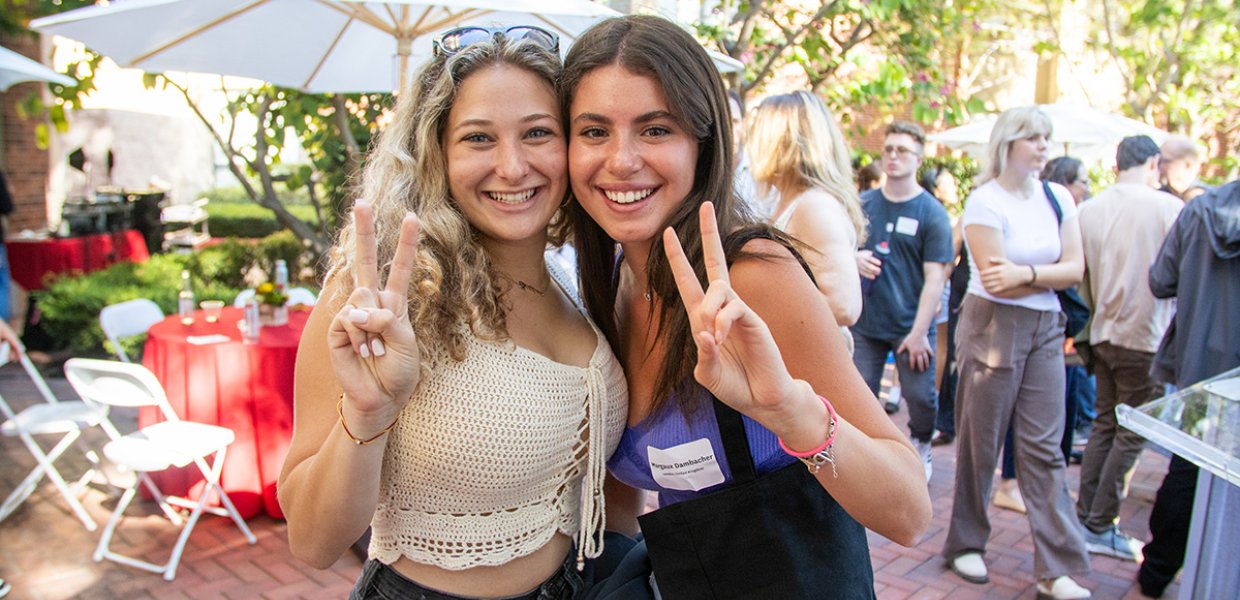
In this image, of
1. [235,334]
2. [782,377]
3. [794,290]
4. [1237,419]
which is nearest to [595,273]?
[794,290]

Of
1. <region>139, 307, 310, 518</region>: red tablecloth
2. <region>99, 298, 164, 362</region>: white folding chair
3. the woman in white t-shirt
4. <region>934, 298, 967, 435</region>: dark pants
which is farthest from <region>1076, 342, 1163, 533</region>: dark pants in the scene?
<region>99, 298, 164, 362</region>: white folding chair

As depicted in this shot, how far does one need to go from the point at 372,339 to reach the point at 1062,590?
368 centimetres

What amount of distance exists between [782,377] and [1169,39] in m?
17.0

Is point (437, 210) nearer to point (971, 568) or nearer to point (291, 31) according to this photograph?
point (971, 568)

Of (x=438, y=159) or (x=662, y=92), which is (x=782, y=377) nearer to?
(x=662, y=92)

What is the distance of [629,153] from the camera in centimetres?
166

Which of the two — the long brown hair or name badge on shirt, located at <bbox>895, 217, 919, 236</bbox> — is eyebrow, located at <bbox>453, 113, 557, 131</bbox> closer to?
the long brown hair

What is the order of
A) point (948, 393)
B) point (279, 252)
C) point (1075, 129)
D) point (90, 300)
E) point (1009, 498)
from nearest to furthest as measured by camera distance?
point (1009, 498) < point (948, 393) < point (90, 300) < point (1075, 129) < point (279, 252)

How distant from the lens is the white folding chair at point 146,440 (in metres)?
4.03

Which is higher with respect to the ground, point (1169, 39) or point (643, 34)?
point (1169, 39)

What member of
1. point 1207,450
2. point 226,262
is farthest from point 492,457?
point 226,262

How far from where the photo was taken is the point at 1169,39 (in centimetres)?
1505

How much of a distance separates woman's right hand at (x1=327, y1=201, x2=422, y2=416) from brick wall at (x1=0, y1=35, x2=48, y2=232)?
1153 cm

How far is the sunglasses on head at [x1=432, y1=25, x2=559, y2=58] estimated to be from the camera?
1779mm
